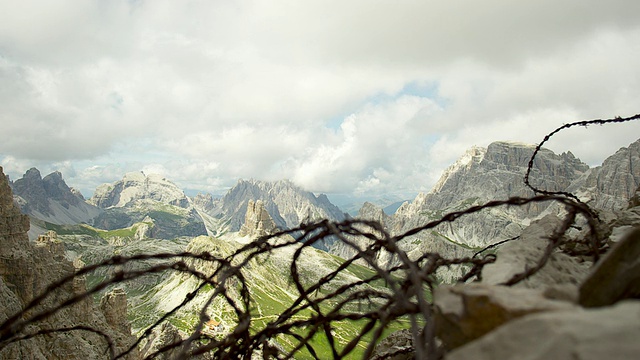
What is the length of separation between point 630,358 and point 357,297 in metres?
1.90

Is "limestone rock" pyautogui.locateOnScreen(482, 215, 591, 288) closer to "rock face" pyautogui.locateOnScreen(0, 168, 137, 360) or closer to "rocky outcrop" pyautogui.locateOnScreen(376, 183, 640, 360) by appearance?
"rocky outcrop" pyautogui.locateOnScreen(376, 183, 640, 360)

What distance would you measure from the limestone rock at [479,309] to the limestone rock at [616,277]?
12.7 inches

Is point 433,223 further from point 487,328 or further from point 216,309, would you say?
point 216,309

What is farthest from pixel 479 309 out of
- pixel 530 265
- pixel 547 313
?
pixel 530 265

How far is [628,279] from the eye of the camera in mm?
2029

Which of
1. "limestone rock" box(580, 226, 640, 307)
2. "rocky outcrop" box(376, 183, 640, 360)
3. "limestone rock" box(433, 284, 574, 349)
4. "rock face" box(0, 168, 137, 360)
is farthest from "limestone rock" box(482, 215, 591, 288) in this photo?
"rock face" box(0, 168, 137, 360)

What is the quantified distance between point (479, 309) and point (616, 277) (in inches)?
34.3

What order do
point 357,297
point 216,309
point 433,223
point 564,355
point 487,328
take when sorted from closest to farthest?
point 564,355
point 487,328
point 357,297
point 433,223
point 216,309

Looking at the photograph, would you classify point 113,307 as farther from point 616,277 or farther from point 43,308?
point 616,277

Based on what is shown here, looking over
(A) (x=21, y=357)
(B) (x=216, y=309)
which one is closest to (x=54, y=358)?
(A) (x=21, y=357)

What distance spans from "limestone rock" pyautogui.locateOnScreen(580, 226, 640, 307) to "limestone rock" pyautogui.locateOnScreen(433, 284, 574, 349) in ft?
1.06

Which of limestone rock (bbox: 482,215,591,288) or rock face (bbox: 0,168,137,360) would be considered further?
rock face (bbox: 0,168,137,360)

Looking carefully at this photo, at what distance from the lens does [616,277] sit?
2.06 m

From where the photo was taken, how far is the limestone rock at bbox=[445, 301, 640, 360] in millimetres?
1403
